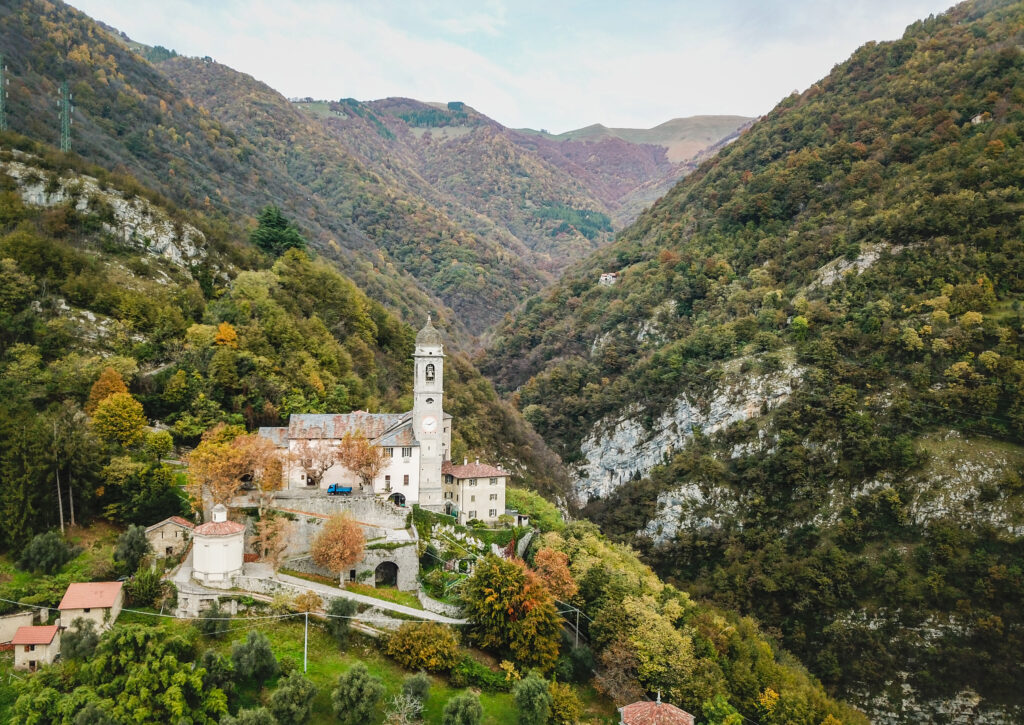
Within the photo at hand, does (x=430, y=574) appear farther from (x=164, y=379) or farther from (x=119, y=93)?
(x=119, y=93)

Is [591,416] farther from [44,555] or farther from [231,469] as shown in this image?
[44,555]

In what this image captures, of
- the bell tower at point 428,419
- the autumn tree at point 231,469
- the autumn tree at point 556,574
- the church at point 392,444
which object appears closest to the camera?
the autumn tree at point 231,469

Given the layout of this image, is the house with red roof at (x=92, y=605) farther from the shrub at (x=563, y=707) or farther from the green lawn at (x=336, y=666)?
the shrub at (x=563, y=707)

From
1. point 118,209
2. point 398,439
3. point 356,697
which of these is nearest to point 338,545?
point 356,697

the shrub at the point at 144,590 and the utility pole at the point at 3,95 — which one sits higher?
the utility pole at the point at 3,95

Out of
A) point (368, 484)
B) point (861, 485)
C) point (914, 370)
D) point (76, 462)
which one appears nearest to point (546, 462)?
point (861, 485)

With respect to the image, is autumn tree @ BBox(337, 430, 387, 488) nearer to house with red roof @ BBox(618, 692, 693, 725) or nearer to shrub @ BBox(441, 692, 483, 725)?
shrub @ BBox(441, 692, 483, 725)

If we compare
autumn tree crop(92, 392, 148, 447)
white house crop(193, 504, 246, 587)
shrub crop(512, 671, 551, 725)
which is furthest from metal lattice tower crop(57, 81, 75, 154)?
shrub crop(512, 671, 551, 725)

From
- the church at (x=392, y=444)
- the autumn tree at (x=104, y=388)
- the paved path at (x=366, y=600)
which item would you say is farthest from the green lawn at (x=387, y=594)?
A: the autumn tree at (x=104, y=388)
